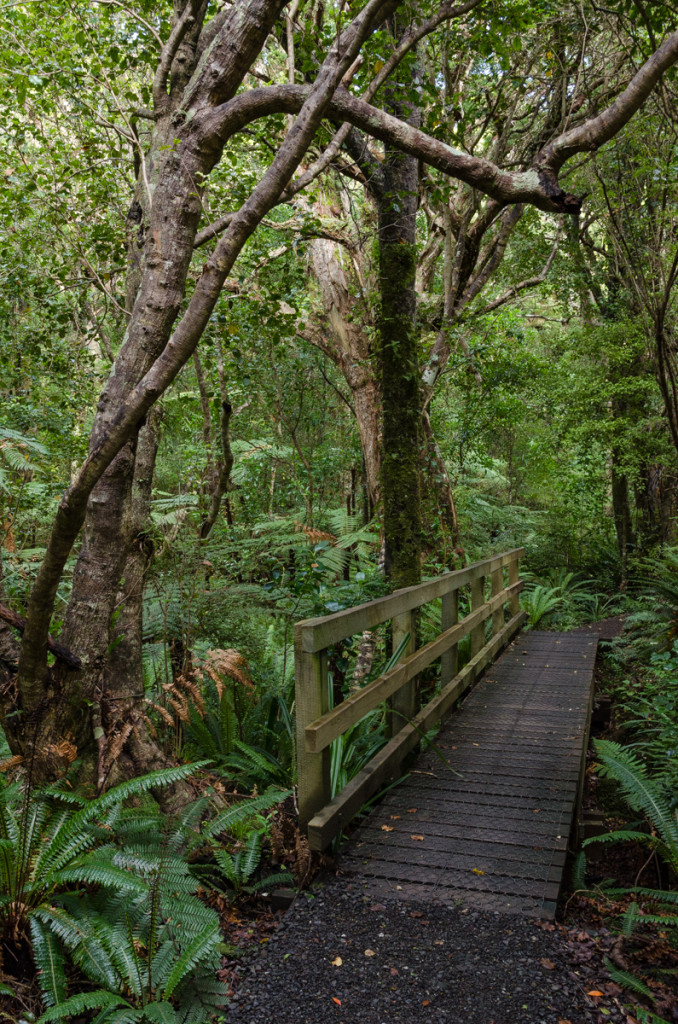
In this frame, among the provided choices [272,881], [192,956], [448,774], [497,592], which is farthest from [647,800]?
[497,592]

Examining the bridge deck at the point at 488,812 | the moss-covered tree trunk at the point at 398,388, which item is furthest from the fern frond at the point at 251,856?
the moss-covered tree trunk at the point at 398,388

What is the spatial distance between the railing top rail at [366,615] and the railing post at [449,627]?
0.13m

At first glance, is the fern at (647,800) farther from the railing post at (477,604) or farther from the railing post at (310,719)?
the railing post at (477,604)

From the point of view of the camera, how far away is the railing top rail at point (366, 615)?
142 inches

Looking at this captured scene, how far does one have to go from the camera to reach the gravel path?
2623 mm

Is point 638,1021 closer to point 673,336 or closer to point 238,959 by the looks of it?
point 238,959

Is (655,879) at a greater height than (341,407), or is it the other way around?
(341,407)

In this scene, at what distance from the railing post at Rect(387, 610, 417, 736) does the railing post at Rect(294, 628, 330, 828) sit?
4.06 ft

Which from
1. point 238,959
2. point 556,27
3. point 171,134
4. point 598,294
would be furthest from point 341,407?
point 238,959

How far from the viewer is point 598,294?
45.0ft

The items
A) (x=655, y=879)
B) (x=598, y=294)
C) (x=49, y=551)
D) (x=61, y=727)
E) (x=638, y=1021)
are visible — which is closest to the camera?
(x=638, y=1021)

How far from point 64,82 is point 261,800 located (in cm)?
603

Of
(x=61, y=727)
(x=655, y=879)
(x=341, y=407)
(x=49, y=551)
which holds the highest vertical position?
(x=341, y=407)

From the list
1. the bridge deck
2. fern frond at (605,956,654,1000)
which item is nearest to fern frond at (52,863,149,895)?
the bridge deck
